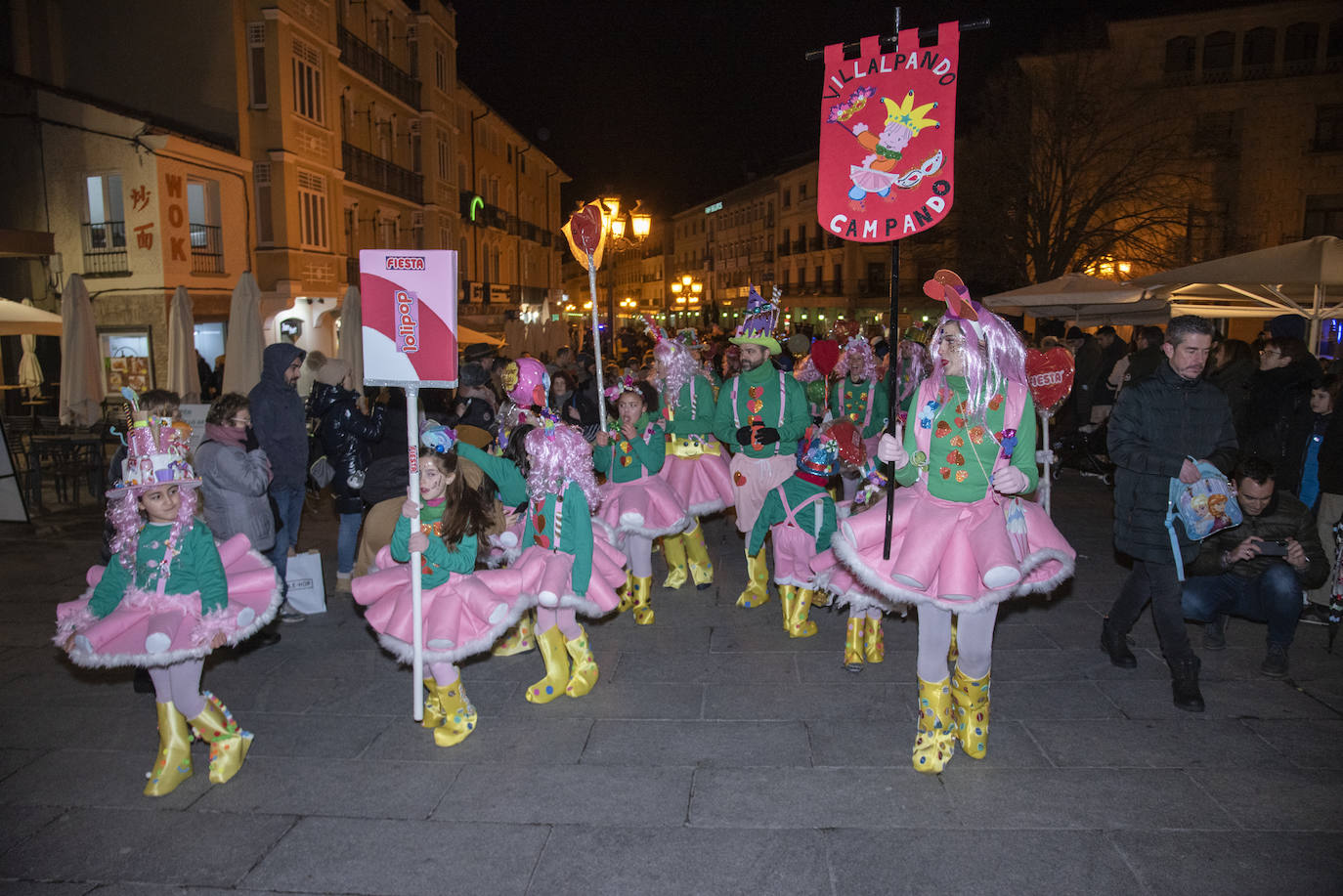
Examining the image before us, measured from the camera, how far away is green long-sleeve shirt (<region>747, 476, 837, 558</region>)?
629 cm

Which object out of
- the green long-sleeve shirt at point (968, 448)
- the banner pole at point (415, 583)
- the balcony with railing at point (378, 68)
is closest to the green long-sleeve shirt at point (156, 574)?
the banner pole at point (415, 583)

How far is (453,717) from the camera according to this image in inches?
190

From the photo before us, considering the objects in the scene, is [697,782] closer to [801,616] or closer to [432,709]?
[432,709]

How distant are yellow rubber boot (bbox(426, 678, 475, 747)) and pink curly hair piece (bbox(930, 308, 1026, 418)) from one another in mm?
3187

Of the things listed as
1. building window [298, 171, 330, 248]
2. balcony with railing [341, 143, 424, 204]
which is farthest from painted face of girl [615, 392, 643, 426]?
balcony with railing [341, 143, 424, 204]

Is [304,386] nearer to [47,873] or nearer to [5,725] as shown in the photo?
[5,725]

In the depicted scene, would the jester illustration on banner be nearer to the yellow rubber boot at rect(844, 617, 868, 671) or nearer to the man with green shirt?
the man with green shirt

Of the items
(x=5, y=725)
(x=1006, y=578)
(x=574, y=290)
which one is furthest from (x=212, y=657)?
(x=574, y=290)

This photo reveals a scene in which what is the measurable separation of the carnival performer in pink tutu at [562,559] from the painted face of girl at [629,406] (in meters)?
1.14

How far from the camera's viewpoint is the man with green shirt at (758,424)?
22.3 feet

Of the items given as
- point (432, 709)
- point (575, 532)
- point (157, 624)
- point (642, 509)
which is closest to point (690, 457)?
point (642, 509)

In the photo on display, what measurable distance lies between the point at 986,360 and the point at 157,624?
14.3 feet

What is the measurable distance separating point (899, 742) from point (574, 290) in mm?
116277

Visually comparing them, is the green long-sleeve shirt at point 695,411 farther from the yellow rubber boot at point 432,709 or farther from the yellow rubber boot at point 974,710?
the yellow rubber boot at point 974,710
